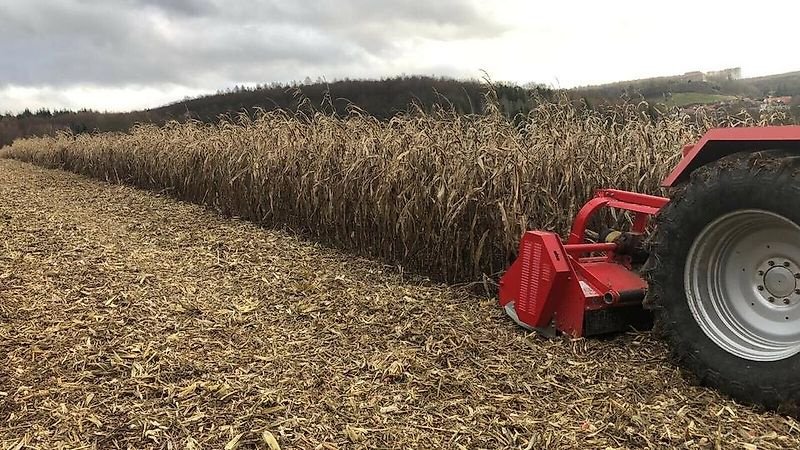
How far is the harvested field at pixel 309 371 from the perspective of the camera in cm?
230

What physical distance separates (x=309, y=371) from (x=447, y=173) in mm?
2035

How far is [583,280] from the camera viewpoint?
3084 mm

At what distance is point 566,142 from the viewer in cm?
444

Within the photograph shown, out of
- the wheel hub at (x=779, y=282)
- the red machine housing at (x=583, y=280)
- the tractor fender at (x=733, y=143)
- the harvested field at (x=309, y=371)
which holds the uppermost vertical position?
the tractor fender at (x=733, y=143)

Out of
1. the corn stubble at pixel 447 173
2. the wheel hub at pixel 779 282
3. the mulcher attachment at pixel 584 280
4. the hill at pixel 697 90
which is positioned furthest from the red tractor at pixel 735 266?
the hill at pixel 697 90

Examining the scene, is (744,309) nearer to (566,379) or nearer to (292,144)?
(566,379)

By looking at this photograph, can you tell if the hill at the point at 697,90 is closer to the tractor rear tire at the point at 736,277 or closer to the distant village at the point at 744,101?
the distant village at the point at 744,101

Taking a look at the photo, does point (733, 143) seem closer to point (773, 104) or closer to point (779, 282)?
point (779, 282)

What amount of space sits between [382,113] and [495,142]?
206cm

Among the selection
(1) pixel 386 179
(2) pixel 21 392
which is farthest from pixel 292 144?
(2) pixel 21 392

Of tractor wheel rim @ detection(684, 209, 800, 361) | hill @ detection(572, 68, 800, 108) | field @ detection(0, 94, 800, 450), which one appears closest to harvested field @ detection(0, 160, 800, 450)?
field @ detection(0, 94, 800, 450)

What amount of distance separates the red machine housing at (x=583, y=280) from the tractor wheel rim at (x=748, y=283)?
0.39 meters

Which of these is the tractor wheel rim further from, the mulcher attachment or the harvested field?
the mulcher attachment

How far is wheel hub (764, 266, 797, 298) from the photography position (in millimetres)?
2334
